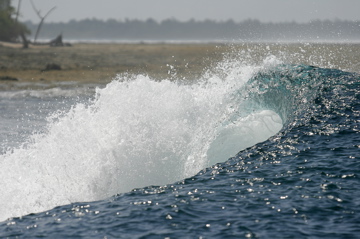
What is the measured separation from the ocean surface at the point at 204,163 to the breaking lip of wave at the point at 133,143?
0.03 meters

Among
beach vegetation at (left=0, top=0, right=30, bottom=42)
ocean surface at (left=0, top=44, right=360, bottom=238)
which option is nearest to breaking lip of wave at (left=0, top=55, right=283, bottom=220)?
ocean surface at (left=0, top=44, right=360, bottom=238)

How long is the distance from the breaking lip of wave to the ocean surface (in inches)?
1.1

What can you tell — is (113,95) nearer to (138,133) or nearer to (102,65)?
(138,133)

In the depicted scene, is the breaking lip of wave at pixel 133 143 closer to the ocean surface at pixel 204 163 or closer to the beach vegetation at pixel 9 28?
the ocean surface at pixel 204 163

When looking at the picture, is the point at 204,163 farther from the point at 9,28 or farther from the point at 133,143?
the point at 9,28

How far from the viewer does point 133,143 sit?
1204 centimetres

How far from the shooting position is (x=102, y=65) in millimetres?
51906

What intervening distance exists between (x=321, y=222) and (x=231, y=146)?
558 cm

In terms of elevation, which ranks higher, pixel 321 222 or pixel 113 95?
pixel 113 95

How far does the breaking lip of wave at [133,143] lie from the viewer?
1077 centimetres

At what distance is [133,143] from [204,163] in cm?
155

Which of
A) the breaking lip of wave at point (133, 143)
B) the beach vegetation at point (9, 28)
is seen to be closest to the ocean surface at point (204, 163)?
the breaking lip of wave at point (133, 143)

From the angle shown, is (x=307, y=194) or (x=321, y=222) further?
(x=307, y=194)

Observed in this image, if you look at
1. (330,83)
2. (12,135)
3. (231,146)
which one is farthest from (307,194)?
(12,135)
